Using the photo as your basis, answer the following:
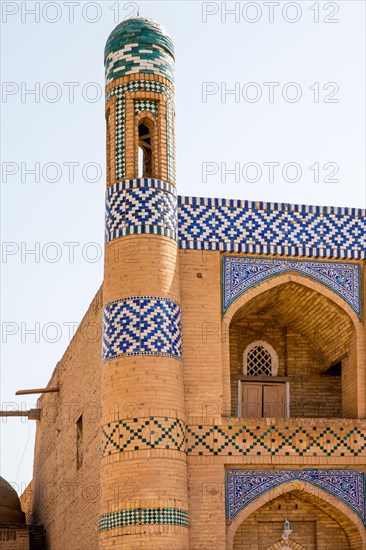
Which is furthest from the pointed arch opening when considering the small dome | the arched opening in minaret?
the small dome

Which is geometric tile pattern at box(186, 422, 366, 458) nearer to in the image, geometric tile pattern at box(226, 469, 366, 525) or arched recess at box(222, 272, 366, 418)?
geometric tile pattern at box(226, 469, 366, 525)

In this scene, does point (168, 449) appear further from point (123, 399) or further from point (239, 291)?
point (239, 291)

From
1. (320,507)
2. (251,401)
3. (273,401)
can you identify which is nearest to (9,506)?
(251,401)

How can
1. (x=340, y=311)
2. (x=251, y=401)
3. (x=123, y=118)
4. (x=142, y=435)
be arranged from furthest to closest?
(x=251, y=401) < (x=340, y=311) < (x=123, y=118) < (x=142, y=435)

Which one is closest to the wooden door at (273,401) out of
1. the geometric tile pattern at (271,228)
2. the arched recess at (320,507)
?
the arched recess at (320,507)

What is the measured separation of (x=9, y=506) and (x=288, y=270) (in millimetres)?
8130

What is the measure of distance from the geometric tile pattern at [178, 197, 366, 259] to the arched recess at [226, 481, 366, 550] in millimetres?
2546

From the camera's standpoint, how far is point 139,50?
1206 centimetres

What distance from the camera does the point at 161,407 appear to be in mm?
11031

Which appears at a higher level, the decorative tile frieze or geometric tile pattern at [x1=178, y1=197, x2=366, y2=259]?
geometric tile pattern at [x1=178, y1=197, x2=366, y2=259]

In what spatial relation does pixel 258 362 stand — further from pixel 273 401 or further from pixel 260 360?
pixel 273 401

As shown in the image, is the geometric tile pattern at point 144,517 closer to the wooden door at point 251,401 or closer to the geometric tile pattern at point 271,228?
the wooden door at point 251,401

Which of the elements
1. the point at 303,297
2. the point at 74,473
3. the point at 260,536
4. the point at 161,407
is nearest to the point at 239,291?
the point at 303,297

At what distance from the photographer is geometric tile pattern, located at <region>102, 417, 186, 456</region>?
10875 millimetres
